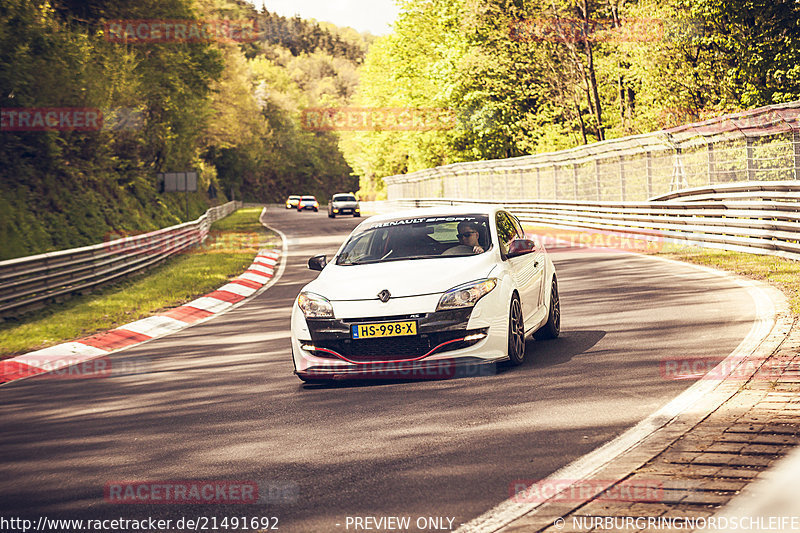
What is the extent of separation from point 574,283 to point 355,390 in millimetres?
8549

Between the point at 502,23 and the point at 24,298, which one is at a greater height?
the point at 502,23

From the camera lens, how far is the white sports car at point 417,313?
7.73 m

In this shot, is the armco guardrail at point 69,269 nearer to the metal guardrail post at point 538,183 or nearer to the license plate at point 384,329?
the license plate at point 384,329

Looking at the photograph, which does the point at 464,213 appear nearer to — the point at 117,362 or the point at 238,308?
the point at 117,362

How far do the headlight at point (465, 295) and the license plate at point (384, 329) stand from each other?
29cm

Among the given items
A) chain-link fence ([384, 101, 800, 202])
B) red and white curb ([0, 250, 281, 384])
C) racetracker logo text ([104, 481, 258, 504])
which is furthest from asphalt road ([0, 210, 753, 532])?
chain-link fence ([384, 101, 800, 202])

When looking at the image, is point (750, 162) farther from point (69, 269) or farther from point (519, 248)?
point (69, 269)

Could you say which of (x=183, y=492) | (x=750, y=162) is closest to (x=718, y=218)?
(x=750, y=162)

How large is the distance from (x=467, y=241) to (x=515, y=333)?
1197 mm

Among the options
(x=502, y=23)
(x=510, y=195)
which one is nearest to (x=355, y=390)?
(x=510, y=195)

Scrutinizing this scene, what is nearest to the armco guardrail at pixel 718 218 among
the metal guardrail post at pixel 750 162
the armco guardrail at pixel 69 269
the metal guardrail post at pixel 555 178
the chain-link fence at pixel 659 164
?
the metal guardrail post at pixel 750 162

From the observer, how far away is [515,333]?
324 inches

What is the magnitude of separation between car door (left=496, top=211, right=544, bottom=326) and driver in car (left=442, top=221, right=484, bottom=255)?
0.23 metres

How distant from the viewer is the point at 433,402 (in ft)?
23.4
